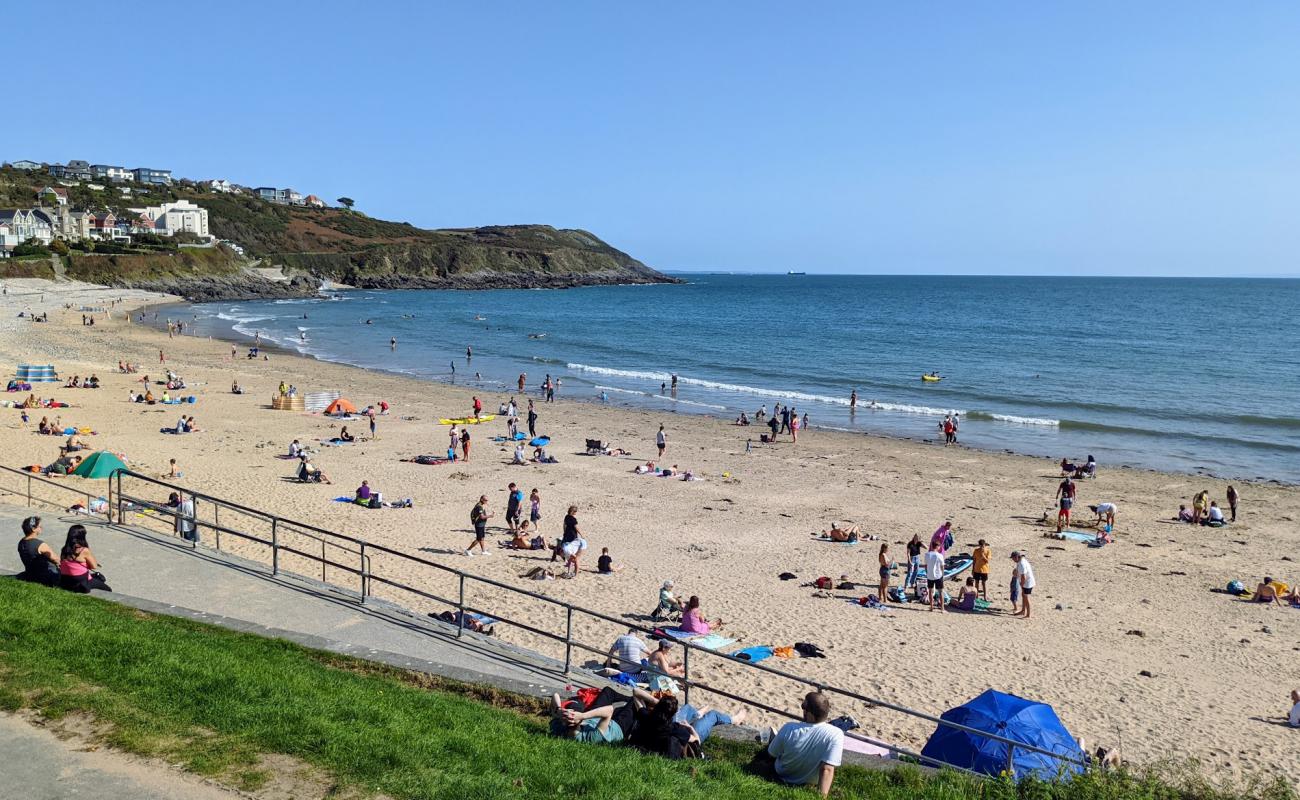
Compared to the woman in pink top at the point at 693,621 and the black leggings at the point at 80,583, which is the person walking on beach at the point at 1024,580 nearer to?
the woman in pink top at the point at 693,621

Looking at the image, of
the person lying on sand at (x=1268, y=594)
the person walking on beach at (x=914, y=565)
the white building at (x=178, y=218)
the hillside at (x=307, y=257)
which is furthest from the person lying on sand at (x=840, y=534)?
the white building at (x=178, y=218)

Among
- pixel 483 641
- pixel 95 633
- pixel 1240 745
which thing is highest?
pixel 95 633

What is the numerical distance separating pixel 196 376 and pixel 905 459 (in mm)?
32407

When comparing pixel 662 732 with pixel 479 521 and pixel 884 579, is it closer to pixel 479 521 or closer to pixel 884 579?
pixel 884 579

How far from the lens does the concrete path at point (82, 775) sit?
552 cm

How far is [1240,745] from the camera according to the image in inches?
425

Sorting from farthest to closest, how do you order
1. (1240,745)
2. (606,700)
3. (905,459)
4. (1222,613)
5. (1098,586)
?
(905,459)
(1098,586)
(1222,613)
(1240,745)
(606,700)

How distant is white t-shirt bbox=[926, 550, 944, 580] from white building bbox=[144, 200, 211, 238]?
135 meters

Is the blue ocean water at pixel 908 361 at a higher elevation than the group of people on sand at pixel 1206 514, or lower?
higher

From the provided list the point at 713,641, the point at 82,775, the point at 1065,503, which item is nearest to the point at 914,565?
the point at 713,641

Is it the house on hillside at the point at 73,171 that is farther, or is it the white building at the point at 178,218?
the house on hillside at the point at 73,171

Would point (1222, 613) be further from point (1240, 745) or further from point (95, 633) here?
point (95, 633)

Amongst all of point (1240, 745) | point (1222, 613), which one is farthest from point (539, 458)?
point (1240, 745)

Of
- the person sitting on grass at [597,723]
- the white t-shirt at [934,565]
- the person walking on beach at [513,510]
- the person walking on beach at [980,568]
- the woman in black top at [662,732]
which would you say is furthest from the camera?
the person walking on beach at [513,510]
